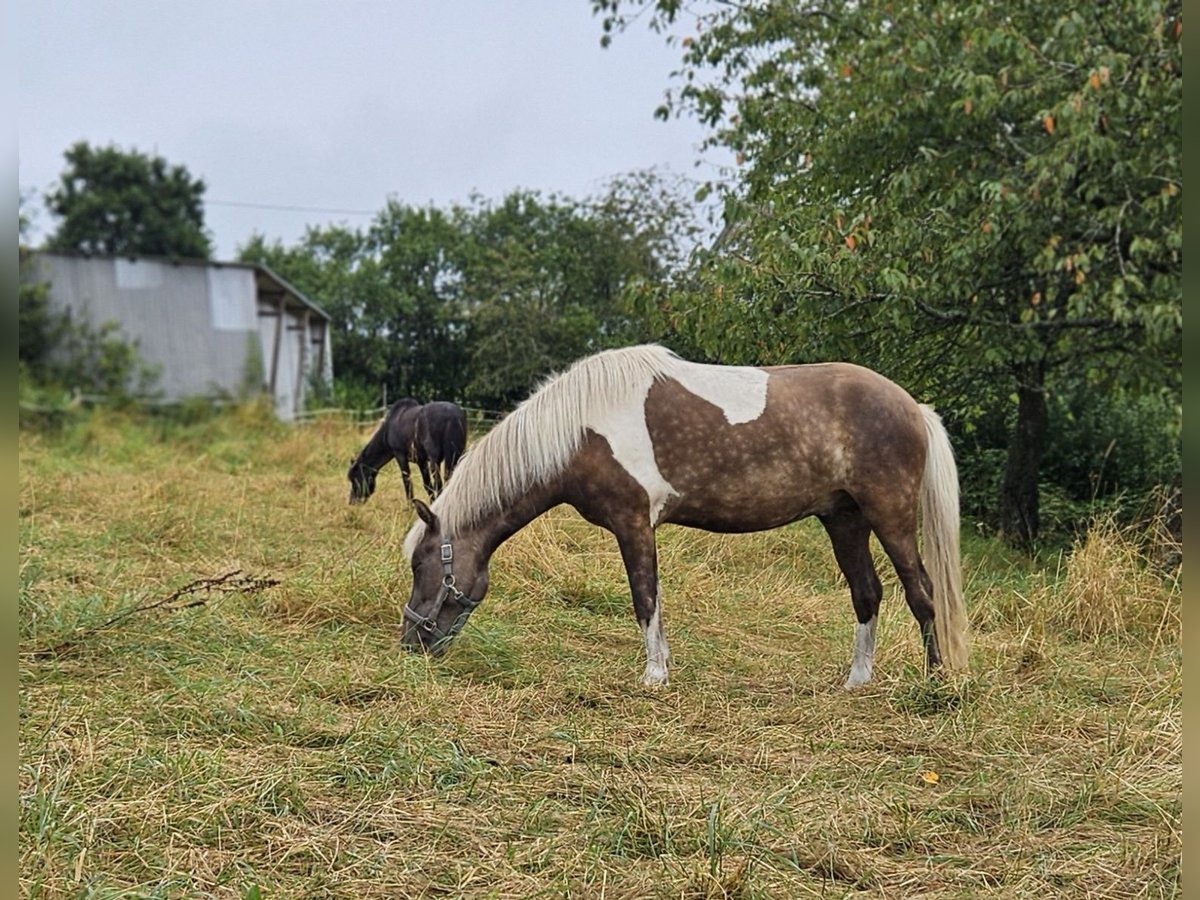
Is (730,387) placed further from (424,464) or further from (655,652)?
(424,464)

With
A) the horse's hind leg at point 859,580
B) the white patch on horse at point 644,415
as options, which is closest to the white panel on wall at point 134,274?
the white patch on horse at point 644,415

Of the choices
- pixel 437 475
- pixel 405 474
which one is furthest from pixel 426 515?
pixel 405 474

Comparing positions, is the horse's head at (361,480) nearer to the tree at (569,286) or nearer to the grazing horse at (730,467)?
the tree at (569,286)

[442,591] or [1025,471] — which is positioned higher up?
[1025,471]

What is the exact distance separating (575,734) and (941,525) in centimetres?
194

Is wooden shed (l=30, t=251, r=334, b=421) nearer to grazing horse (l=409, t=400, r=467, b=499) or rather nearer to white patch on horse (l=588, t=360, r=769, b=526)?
grazing horse (l=409, t=400, r=467, b=499)

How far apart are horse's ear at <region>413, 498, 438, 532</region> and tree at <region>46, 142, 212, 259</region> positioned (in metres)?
29.8

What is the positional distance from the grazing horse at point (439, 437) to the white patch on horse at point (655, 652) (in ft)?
13.5

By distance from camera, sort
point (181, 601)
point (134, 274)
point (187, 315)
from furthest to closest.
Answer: point (187, 315)
point (134, 274)
point (181, 601)

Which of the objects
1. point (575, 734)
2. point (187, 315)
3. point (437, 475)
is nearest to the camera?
point (575, 734)

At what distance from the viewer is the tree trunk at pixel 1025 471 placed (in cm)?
757

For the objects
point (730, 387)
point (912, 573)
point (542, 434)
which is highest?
point (730, 387)

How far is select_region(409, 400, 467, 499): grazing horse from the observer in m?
7.89

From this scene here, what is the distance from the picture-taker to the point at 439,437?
311 inches
